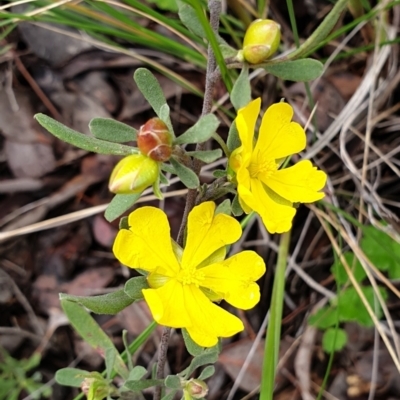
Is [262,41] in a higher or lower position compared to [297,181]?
higher

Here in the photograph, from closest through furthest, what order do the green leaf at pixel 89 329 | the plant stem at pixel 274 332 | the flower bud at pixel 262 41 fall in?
the flower bud at pixel 262 41, the plant stem at pixel 274 332, the green leaf at pixel 89 329

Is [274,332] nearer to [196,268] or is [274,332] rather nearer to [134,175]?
[196,268]

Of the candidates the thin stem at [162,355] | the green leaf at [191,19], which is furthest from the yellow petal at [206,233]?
the green leaf at [191,19]

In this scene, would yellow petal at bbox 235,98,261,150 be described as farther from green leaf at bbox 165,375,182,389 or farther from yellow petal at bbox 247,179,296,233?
green leaf at bbox 165,375,182,389

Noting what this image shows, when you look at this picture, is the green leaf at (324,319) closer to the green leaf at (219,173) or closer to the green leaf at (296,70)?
the green leaf at (219,173)

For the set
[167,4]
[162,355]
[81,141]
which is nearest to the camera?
[81,141]

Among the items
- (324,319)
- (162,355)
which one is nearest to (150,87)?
(162,355)

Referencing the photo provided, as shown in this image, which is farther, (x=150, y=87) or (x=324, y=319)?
(x=324, y=319)
